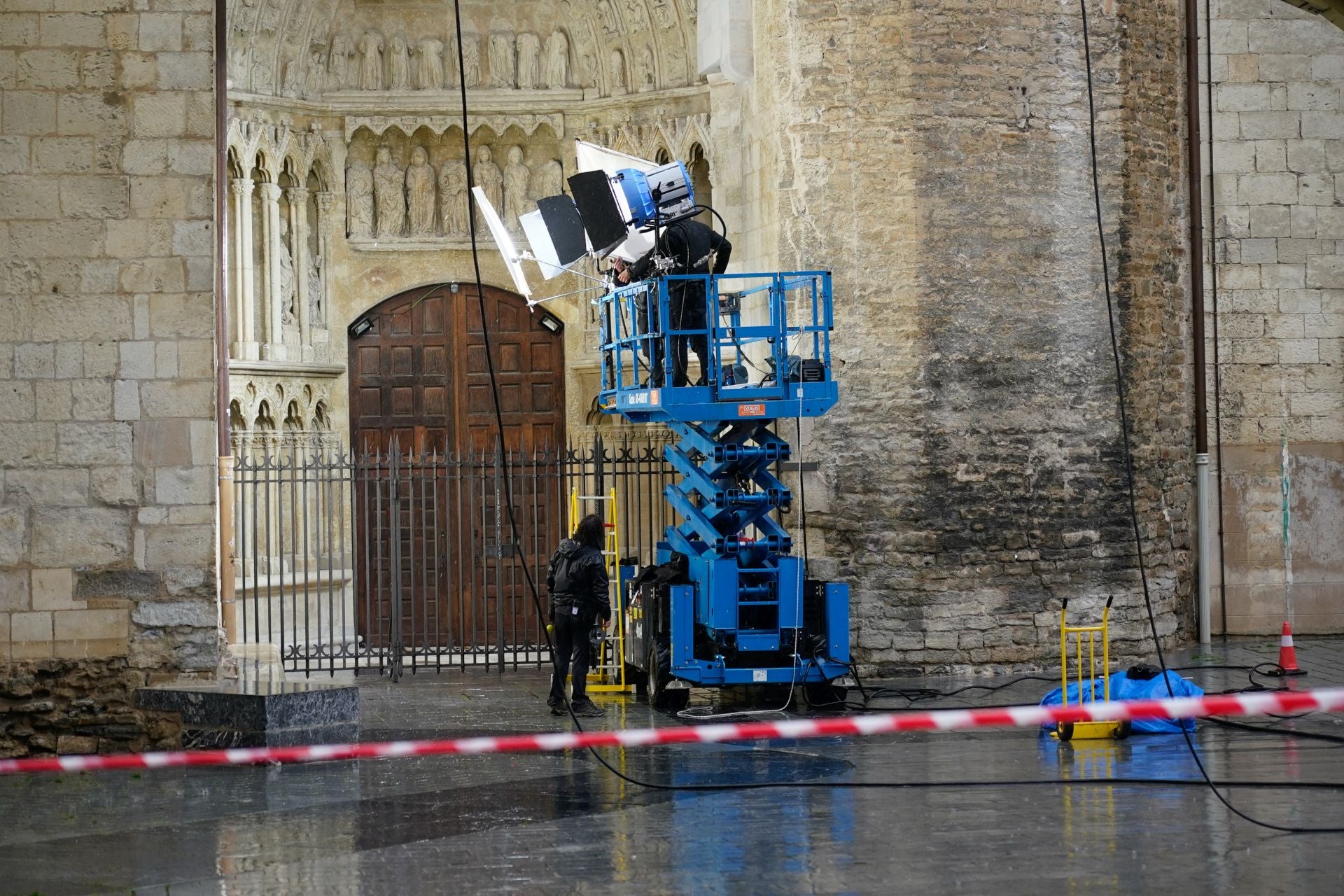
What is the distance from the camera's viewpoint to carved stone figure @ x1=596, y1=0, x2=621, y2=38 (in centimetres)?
1483

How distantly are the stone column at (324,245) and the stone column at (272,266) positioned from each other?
1.83 feet

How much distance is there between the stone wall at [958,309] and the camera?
12023mm

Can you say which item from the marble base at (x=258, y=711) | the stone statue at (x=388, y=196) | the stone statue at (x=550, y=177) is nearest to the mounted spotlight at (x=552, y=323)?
the stone statue at (x=550, y=177)

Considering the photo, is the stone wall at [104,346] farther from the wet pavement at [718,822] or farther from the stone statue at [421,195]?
the stone statue at [421,195]

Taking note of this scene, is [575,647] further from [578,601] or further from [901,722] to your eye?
[901,722]

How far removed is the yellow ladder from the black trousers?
0.89 m

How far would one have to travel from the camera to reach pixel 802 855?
641 centimetres

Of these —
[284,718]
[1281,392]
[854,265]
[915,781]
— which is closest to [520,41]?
[854,265]

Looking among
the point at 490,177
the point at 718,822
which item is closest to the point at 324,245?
the point at 490,177

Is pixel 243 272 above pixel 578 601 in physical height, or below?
above

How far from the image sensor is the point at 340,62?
15016 millimetres

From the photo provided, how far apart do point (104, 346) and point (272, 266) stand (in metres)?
5.67

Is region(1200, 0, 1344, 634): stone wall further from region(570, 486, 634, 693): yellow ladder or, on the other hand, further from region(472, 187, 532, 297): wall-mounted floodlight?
region(472, 187, 532, 297): wall-mounted floodlight

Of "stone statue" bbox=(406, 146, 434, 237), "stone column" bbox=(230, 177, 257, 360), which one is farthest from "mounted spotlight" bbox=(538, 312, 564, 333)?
"stone column" bbox=(230, 177, 257, 360)
